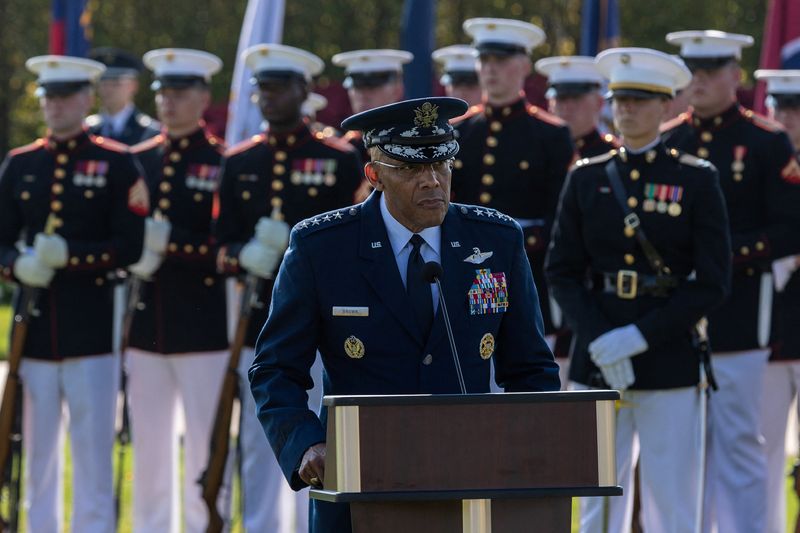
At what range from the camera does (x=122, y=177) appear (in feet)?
27.0

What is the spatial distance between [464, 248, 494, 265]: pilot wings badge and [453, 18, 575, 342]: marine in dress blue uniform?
3.54 meters

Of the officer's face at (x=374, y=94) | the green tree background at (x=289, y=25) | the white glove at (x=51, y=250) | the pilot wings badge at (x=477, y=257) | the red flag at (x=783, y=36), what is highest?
the green tree background at (x=289, y=25)

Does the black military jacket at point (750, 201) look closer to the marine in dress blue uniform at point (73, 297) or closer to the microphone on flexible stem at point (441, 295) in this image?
the marine in dress blue uniform at point (73, 297)

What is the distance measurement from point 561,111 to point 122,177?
9.21 ft

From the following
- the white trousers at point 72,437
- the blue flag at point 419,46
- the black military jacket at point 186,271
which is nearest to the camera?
the white trousers at point 72,437

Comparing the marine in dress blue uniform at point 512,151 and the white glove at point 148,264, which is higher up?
the marine in dress blue uniform at point 512,151

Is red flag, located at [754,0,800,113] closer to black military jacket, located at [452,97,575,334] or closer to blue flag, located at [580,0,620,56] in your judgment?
black military jacket, located at [452,97,575,334]

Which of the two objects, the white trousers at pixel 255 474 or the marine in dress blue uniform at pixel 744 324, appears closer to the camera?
the marine in dress blue uniform at pixel 744 324

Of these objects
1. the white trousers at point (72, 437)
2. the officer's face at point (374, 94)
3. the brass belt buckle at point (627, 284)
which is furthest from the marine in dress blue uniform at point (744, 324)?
the white trousers at point (72, 437)

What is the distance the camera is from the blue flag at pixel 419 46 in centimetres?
1205

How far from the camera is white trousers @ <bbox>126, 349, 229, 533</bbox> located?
27.7 ft

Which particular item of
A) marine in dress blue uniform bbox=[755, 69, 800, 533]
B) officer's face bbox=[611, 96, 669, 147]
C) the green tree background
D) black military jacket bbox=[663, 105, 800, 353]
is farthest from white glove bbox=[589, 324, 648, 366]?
the green tree background

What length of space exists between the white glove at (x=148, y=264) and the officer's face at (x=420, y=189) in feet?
14.6

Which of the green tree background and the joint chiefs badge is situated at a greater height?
the green tree background
